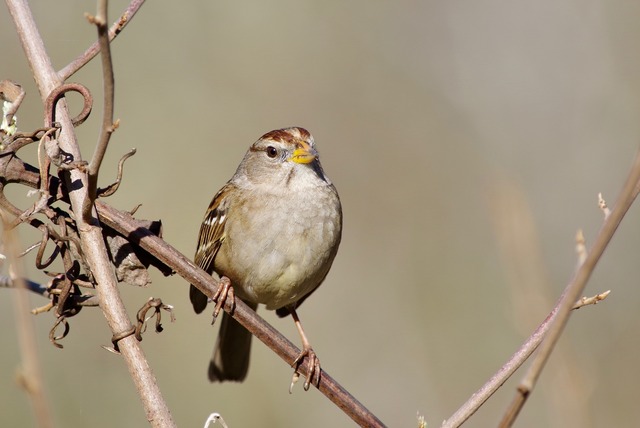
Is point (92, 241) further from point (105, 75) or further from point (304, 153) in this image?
point (304, 153)

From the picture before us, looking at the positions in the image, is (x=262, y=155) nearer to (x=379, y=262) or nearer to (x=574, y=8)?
(x=379, y=262)

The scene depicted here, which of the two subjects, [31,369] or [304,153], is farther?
[304,153]

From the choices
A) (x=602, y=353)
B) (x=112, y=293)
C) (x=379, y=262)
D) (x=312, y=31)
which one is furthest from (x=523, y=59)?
(x=112, y=293)

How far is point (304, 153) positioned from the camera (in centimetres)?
427

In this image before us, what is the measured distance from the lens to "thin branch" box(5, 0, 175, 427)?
2000mm

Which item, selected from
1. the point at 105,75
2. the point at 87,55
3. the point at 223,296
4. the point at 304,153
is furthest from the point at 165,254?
the point at 304,153

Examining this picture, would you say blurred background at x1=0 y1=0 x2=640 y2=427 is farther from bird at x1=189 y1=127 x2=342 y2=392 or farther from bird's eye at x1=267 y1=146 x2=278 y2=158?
bird's eye at x1=267 y1=146 x2=278 y2=158

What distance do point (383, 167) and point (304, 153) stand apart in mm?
3062

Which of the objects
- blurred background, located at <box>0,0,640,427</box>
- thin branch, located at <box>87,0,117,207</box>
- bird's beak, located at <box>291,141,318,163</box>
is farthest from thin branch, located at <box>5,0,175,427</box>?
blurred background, located at <box>0,0,640,427</box>

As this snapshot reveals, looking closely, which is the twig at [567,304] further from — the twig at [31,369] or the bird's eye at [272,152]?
the bird's eye at [272,152]

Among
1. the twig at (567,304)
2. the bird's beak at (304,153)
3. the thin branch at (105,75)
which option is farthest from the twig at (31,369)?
the bird's beak at (304,153)

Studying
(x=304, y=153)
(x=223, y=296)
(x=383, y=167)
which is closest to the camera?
(x=223, y=296)

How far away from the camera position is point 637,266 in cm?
647

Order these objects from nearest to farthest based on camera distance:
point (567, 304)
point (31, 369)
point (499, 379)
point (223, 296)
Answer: point (31, 369) → point (567, 304) → point (499, 379) → point (223, 296)
